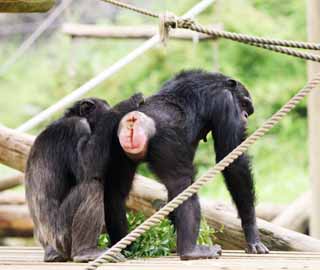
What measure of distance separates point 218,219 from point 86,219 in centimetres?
130

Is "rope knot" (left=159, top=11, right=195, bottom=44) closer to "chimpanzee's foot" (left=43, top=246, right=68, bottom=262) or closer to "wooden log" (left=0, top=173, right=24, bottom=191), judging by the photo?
"chimpanzee's foot" (left=43, top=246, right=68, bottom=262)

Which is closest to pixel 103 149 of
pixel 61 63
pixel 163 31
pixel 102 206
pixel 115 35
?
pixel 102 206

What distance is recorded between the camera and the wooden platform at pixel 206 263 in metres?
4.17

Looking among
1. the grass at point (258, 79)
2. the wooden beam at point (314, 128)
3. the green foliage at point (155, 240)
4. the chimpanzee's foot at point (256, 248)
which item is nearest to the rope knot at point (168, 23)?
the green foliage at point (155, 240)

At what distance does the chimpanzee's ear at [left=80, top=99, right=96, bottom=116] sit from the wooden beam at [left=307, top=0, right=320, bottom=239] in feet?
7.23

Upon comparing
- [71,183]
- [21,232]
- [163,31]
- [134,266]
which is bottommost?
[21,232]

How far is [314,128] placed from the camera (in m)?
6.95

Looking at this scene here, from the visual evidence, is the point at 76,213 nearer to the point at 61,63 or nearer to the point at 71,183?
the point at 71,183

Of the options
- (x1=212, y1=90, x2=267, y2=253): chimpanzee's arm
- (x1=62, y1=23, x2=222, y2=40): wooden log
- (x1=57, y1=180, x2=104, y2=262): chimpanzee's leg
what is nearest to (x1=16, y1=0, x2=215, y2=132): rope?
(x1=62, y1=23, x2=222, y2=40): wooden log

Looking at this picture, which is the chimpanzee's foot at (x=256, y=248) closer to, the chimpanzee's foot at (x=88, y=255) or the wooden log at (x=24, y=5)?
the chimpanzee's foot at (x=88, y=255)

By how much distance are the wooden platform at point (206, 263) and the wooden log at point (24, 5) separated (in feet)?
4.20

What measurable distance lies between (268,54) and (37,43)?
5873 millimetres

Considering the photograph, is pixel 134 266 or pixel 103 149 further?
pixel 103 149

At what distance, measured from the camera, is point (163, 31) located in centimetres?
454
